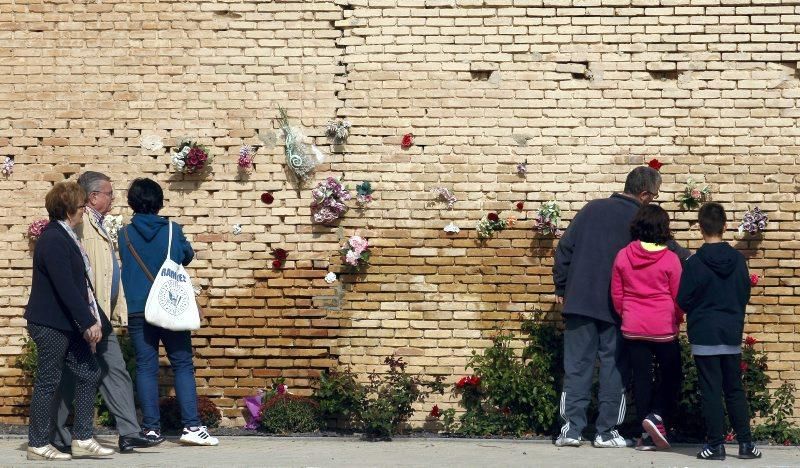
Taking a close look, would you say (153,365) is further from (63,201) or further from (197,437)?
(63,201)

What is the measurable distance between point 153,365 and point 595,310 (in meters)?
3.27

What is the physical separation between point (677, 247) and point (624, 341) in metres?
0.80

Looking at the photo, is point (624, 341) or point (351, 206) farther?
point (351, 206)

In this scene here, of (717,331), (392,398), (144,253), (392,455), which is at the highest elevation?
(144,253)

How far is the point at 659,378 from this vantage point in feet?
28.8

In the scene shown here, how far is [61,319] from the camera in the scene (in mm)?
7969

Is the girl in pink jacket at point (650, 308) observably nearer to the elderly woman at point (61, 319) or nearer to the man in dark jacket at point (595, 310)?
the man in dark jacket at point (595, 310)

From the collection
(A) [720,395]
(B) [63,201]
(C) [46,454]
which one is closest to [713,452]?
(A) [720,395]

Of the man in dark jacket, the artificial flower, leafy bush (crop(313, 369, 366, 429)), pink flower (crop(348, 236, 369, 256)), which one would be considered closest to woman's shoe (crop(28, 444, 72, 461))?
leafy bush (crop(313, 369, 366, 429))

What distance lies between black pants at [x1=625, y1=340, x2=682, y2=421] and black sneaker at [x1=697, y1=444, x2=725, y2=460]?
52cm

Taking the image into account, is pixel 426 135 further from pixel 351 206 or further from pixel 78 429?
pixel 78 429

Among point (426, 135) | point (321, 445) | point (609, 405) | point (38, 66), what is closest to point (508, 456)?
point (609, 405)

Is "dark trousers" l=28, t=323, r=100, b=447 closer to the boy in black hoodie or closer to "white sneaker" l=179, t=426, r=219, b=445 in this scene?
"white sneaker" l=179, t=426, r=219, b=445

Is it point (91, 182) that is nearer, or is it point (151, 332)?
point (91, 182)
